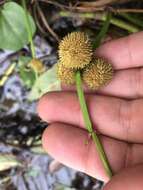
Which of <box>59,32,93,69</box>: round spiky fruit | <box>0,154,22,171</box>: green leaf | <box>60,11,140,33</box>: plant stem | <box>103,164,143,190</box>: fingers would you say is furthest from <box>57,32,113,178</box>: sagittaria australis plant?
<box>0,154,22,171</box>: green leaf

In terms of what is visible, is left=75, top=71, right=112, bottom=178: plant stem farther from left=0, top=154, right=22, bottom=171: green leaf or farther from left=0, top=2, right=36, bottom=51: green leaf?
left=0, top=154, right=22, bottom=171: green leaf

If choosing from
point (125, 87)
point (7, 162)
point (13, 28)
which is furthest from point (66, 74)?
point (7, 162)

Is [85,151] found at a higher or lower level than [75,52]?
lower

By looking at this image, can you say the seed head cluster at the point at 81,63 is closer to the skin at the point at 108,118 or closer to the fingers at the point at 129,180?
the skin at the point at 108,118

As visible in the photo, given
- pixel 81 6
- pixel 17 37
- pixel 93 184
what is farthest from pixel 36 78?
pixel 93 184

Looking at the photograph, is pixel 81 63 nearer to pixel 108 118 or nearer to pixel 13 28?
pixel 108 118

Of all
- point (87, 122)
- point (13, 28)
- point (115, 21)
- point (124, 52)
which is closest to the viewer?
point (87, 122)
